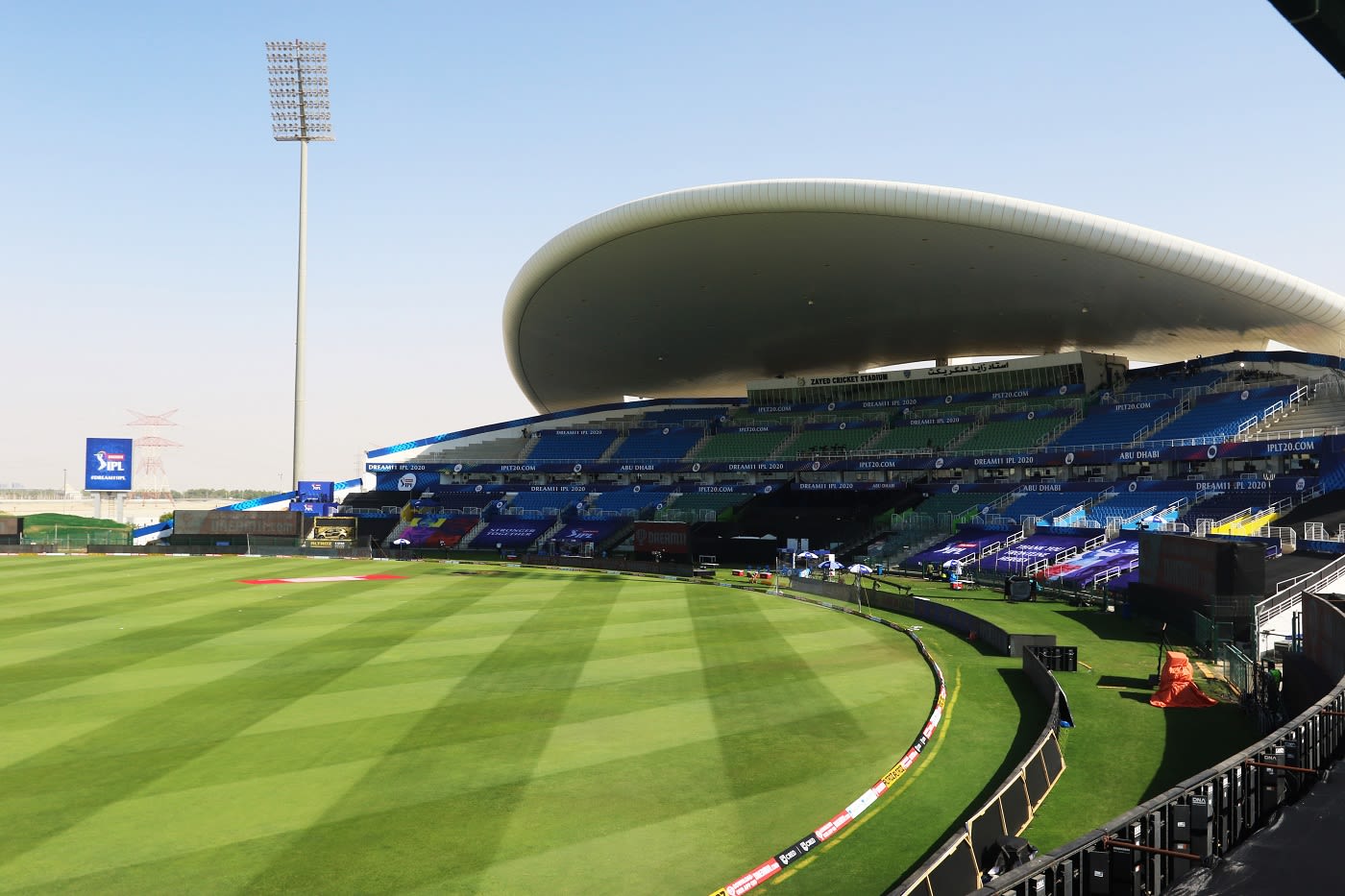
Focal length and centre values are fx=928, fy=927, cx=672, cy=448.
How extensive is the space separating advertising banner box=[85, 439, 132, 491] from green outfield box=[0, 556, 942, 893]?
54816mm

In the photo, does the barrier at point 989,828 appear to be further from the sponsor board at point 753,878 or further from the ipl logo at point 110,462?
the ipl logo at point 110,462

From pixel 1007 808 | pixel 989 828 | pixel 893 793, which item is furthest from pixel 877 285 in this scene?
pixel 989 828

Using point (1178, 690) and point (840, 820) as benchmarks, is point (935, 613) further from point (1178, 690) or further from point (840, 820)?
point (840, 820)

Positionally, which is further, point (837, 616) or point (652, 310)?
point (652, 310)

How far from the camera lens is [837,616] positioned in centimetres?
3469

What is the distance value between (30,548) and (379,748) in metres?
66.9

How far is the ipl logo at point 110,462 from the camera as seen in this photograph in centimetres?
8100

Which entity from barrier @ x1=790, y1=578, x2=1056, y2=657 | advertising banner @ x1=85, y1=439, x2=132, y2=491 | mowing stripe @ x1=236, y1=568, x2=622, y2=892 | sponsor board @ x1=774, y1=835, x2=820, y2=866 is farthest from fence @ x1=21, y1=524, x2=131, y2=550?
sponsor board @ x1=774, y1=835, x2=820, y2=866

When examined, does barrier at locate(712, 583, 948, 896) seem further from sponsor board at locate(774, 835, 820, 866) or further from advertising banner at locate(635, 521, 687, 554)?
advertising banner at locate(635, 521, 687, 554)

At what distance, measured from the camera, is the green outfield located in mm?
11664

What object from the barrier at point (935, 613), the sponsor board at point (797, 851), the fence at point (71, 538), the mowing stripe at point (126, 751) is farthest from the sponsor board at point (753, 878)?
the fence at point (71, 538)

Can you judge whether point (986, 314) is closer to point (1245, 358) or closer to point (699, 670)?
point (1245, 358)

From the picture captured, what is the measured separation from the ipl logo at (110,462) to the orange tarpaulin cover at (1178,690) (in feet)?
280

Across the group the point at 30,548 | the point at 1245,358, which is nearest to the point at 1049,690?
the point at 1245,358
